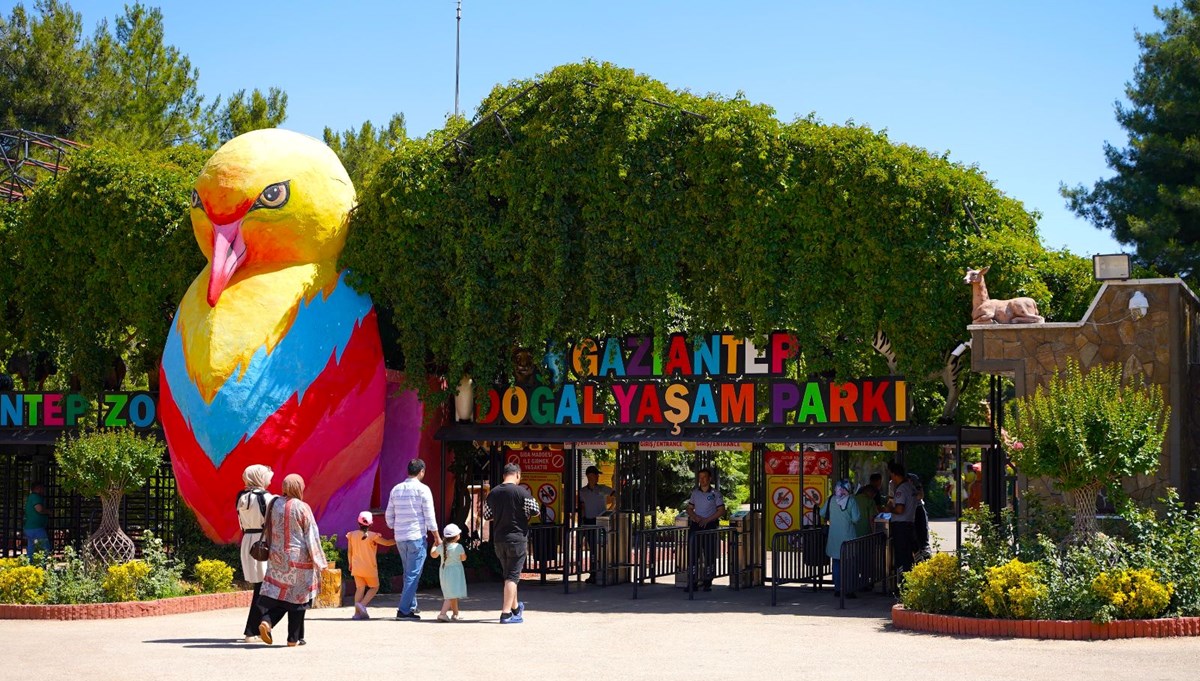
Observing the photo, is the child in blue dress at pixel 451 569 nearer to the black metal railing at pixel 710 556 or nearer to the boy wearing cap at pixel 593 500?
the black metal railing at pixel 710 556

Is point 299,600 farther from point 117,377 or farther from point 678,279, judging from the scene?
point 117,377

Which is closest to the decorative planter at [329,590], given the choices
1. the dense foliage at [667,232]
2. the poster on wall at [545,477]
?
the dense foliage at [667,232]

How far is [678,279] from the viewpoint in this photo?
65.7 feet

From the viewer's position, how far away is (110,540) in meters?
18.4

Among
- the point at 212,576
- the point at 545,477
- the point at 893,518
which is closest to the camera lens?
the point at 212,576

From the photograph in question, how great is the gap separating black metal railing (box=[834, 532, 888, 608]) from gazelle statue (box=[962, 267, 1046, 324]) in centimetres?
330

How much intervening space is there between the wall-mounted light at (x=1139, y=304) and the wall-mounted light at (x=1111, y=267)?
0.88 ft

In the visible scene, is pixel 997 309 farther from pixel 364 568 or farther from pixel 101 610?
pixel 101 610

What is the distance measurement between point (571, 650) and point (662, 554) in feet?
27.5

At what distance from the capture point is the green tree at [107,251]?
73.9 feet

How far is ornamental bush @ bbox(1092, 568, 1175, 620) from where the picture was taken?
1354 centimetres

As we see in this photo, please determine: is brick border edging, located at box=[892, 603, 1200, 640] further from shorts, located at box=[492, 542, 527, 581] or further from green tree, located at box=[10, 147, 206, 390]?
green tree, located at box=[10, 147, 206, 390]

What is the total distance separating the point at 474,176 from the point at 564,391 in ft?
11.3

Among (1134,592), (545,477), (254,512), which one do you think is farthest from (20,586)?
(1134,592)
